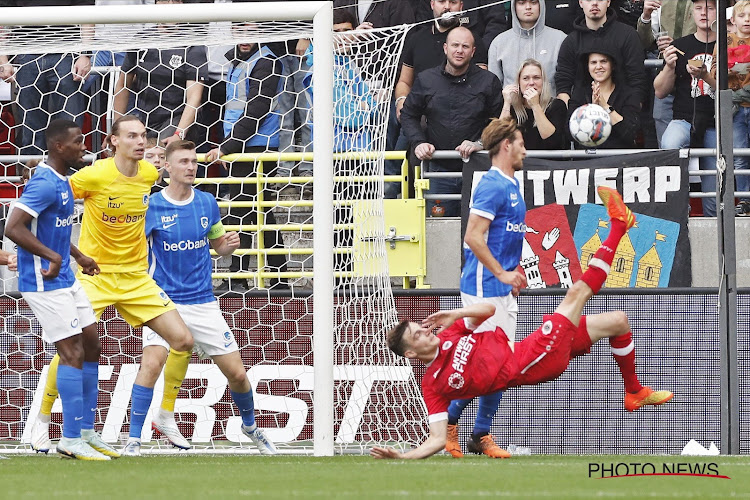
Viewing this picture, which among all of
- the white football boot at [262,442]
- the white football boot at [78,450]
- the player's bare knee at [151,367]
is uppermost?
the player's bare knee at [151,367]

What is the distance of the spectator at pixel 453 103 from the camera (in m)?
10.4

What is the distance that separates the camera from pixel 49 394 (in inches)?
314

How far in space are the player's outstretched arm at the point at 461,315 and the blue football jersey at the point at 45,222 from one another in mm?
2219

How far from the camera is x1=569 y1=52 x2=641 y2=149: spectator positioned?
33.8 feet

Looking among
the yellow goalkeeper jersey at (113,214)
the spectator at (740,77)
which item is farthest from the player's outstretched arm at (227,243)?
the spectator at (740,77)

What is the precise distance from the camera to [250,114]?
9664mm

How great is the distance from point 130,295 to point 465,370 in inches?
91.3

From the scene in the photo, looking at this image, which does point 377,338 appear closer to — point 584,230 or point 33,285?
point 584,230

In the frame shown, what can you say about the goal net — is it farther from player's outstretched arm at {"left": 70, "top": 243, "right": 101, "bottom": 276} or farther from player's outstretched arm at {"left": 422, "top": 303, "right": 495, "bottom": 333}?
player's outstretched arm at {"left": 70, "top": 243, "right": 101, "bottom": 276}

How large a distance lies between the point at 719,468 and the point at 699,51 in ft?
16.8

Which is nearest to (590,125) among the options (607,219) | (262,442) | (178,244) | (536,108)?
(607,219)

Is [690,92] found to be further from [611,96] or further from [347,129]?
[347,129]

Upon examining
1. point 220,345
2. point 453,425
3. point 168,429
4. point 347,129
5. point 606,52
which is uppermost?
point 606,52

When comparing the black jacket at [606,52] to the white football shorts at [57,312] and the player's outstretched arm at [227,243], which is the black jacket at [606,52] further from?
the white football shorts at [57,312]
